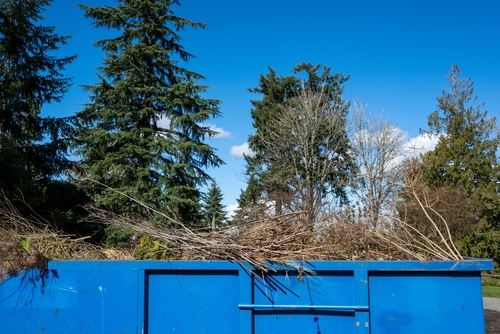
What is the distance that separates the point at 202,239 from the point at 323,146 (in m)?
28.3

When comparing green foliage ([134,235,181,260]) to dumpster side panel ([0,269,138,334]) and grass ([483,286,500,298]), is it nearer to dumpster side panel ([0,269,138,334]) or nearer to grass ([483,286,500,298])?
dumpster side panel ([0,269,138,334])

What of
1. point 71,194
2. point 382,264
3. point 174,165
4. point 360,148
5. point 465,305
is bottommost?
point 465,305

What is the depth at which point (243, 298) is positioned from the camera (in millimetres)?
4309

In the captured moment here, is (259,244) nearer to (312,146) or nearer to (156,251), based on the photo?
(156,251)

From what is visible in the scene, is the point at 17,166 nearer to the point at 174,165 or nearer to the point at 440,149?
the point at 174,165

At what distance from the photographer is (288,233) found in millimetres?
5199

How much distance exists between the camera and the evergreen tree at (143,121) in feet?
73.8

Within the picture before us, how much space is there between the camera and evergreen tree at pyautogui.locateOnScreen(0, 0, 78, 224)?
19328 mm

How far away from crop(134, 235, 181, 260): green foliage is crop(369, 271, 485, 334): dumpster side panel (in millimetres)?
2075

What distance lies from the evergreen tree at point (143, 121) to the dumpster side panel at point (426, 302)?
18.2 m

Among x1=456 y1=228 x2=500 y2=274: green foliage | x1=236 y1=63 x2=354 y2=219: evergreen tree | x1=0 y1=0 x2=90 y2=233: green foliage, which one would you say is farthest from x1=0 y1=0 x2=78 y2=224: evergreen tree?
x1=456 y1=228 x2=500 y2=274: green foliage

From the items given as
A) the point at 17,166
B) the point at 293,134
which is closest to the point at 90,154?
the point at 17,166

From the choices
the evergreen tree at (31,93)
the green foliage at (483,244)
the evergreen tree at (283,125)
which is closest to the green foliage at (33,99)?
the evergreen tree at (31,93)

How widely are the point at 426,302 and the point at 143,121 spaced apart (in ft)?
71.0
